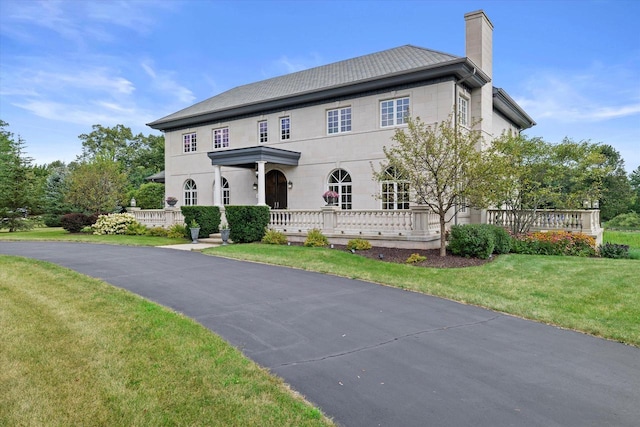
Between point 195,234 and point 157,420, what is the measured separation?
14.5 m

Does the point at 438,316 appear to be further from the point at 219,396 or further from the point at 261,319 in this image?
the point at 219,396

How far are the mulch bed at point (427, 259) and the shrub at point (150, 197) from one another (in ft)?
79.9

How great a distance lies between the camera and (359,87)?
1712 centimetres

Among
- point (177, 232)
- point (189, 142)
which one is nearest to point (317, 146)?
point (177, 232)

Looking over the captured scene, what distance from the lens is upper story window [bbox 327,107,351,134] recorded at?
18.1 m

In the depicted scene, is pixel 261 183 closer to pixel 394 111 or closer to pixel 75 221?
pixel 394 111

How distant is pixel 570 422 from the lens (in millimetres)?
3271

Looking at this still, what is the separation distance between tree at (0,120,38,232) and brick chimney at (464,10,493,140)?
26.1 metres

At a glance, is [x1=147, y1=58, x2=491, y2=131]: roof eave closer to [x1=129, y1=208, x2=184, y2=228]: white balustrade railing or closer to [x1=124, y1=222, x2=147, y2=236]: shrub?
[x1=129, y1=208, x2=184, y2=228]: white balustrade railing

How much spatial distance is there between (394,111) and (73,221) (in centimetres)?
1817

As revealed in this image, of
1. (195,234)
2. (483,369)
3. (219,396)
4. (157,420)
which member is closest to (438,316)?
(483,369)

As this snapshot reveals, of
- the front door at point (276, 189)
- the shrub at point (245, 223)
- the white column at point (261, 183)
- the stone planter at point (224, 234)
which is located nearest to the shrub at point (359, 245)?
the shrub at point (245, 223)

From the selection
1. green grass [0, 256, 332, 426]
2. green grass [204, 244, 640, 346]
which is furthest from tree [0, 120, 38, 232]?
green grass [0, 256, 332, 426]

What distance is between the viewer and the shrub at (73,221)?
69.8ft
